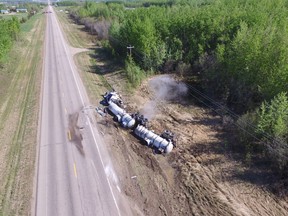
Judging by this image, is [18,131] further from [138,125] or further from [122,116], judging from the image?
[138,125]

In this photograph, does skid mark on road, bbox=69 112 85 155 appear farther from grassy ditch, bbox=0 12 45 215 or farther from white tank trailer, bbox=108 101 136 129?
white tank trailer, bbox=108 101 136 129

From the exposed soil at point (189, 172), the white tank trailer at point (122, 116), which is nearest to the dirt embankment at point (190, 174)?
the exposed soil at point (189, 172)

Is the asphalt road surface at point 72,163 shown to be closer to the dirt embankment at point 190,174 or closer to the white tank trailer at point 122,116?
the dirt embankment at point 190,174

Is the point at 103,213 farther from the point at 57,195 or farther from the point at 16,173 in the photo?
the point at 16,173

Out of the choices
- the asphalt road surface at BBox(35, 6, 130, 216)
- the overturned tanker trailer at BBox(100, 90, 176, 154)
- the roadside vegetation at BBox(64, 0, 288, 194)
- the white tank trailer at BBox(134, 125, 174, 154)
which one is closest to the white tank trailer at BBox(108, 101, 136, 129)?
the overturned tanker trailer at BBox(100, 90, 176, 154)

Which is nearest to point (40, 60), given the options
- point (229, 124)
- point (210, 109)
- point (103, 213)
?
point (210, 109)

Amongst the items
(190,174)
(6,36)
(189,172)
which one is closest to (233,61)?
(189,172)
